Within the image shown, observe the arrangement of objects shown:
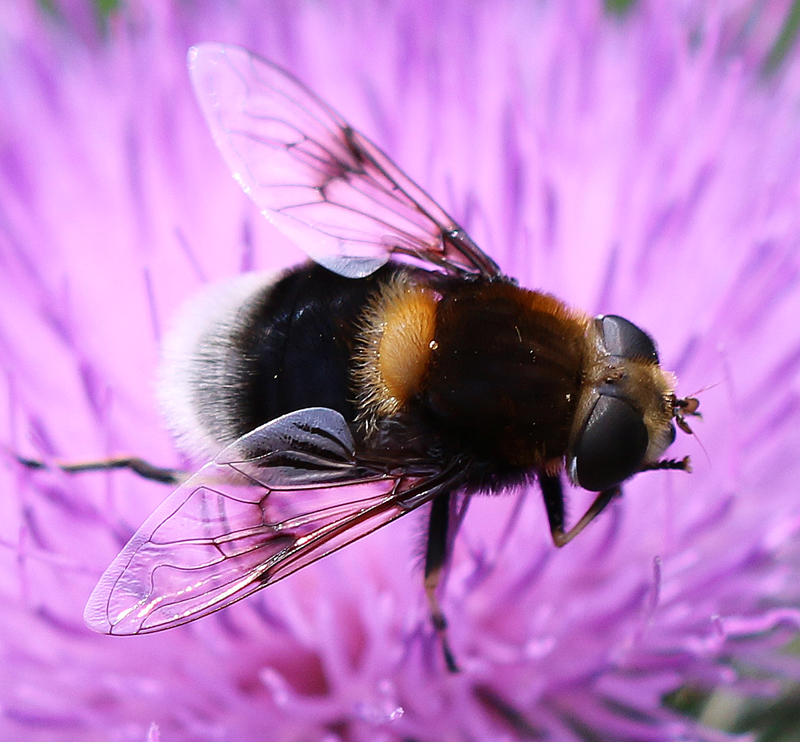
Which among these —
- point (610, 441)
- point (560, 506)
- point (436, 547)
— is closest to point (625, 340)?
point (610, 441)

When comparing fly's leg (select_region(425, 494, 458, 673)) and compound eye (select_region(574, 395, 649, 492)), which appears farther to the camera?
Answer: fly's leg (select_region(425, 494, 458, 673))

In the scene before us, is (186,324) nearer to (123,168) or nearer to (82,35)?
(123,168)

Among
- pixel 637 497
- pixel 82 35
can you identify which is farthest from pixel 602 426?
pixel 82 35

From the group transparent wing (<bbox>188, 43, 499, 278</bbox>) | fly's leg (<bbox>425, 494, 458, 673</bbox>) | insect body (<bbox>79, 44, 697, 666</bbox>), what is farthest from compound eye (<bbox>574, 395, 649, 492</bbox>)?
transparent wing (<bbox>188, 43, 499, 278</bbox>)

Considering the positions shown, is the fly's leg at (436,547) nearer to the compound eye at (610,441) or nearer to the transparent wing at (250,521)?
the transparent wing at (250,521)

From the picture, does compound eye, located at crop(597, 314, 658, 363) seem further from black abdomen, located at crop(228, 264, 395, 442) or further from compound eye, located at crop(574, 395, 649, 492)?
black abdomen, located at crop(228, 264, 395, 442)

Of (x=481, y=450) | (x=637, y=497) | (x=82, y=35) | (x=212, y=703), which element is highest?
(x=82, y=35)

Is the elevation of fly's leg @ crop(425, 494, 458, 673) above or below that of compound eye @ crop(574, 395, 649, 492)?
below
